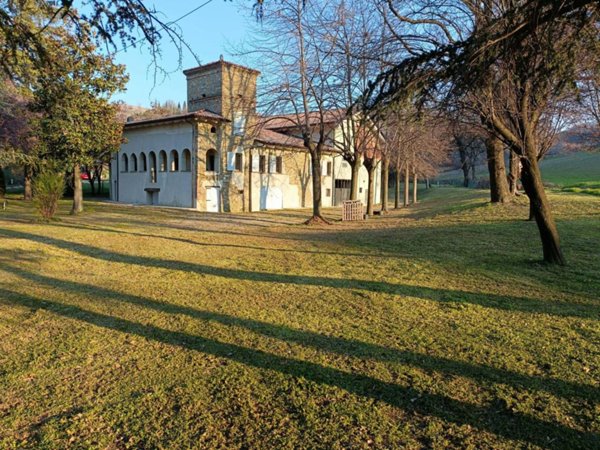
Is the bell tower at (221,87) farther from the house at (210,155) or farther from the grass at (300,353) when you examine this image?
the grass at (300,353)

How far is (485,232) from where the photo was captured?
13273 mm

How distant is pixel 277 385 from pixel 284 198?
2968 centimetres

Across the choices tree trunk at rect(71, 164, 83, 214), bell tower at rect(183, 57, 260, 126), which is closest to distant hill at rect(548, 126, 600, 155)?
bell tower at rect(183, 57, 260, 126)

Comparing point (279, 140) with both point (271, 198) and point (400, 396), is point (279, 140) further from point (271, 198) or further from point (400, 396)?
point (400, 396)

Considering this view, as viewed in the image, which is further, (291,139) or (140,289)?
(291,139)

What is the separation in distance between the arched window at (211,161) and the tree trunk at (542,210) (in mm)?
22367

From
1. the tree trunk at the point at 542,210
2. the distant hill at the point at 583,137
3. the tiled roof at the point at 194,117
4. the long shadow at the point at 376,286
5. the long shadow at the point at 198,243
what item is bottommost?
the long shadow at the point at 376,286

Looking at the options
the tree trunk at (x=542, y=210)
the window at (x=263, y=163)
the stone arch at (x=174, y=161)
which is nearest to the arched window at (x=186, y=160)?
the stone arch at (x=174, y=161)

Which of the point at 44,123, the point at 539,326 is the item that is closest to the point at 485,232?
the point at 539,326

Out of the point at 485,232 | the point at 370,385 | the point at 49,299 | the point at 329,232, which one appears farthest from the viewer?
the point at 329,232

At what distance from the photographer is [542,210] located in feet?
27.4

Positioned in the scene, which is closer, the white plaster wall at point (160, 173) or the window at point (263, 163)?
the white plaster wall at point (160, 173)

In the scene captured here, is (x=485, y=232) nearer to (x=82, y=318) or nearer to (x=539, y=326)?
(x=539, y=326)

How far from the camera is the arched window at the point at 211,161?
27.9 meters
